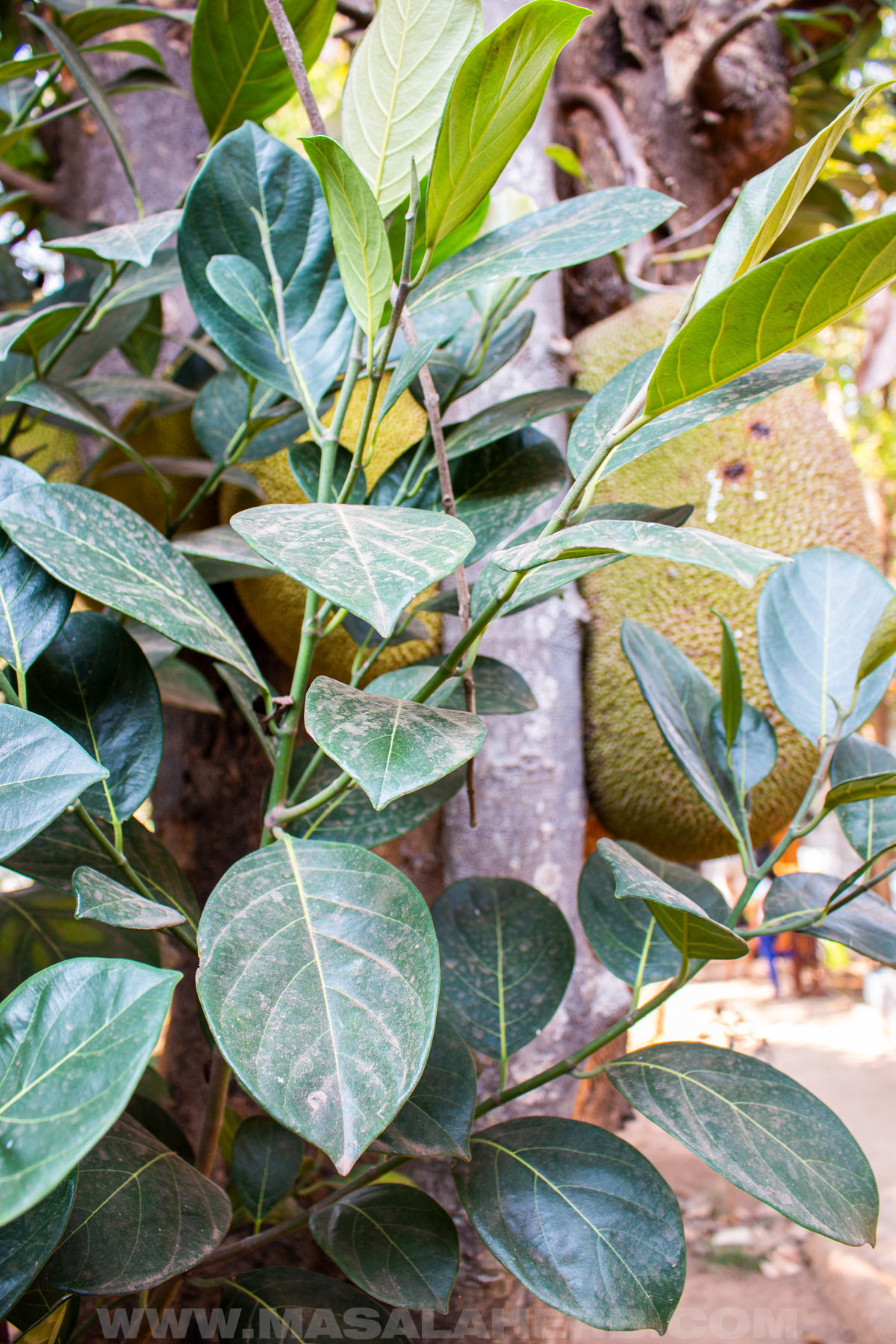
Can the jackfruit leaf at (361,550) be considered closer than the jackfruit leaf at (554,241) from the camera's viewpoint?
Yes

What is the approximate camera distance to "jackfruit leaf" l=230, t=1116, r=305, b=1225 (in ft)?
1.76

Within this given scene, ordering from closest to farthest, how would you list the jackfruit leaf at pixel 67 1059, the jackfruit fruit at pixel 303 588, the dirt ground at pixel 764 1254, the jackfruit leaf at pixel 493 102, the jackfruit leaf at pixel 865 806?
the jackfruit leaf at pixel 67 1059
the jackfruit leaf at pixel 493 102
the jackfruit leaf at pixel 865 806
the jackfruit fruit at pixel 303 588
the dirt ground at pixel 764 1254

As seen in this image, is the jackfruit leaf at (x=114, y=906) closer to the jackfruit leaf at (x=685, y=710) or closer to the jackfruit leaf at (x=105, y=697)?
the jackfruit leaf at (x=105, y=697)

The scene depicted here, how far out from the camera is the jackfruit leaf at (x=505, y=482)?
0.48 meters

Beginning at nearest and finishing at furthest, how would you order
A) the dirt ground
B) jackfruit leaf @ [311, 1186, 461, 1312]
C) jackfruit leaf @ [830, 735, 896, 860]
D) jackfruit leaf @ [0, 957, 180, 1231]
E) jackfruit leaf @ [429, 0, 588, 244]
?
jackfruit leaf @ [0, 957, 180, 1231] → jackfruit leaf @ [429, 0, 588, 244] → jackfruit leaf @ [311, 1186, 461, 1312] → jackfruit leaf @ [830, 735, 896, 860] → the dirt ground

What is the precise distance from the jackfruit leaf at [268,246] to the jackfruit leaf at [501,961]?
35 centimetres

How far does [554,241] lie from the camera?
42cm

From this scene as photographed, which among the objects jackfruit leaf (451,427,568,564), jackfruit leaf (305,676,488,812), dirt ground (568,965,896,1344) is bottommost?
dirt ground (568,965,896,1344)

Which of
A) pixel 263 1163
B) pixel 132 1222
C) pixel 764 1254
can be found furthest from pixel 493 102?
pixel 764 1254

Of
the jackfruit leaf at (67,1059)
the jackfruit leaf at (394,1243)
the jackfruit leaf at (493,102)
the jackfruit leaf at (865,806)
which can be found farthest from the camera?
the jackfruit leaf at (865,806)

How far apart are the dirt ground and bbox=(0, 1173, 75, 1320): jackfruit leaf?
67cm

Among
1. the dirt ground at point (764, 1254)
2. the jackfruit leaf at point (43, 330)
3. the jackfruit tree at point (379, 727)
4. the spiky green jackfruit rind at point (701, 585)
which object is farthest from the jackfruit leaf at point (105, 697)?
the dirt ground at point (764, 1254)

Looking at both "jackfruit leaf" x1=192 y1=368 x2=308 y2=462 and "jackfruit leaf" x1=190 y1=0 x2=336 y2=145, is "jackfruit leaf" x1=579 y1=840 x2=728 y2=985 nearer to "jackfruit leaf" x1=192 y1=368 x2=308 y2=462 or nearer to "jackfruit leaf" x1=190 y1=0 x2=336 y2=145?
"jackfruit leaf" x1=192 y1=368 x2=308 y2=462

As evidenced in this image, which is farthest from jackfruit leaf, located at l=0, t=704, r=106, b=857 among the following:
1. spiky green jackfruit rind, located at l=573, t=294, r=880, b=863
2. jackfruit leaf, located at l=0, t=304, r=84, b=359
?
spiky green jackfruit rind, located at l=573, t=294, r=880, b=863
